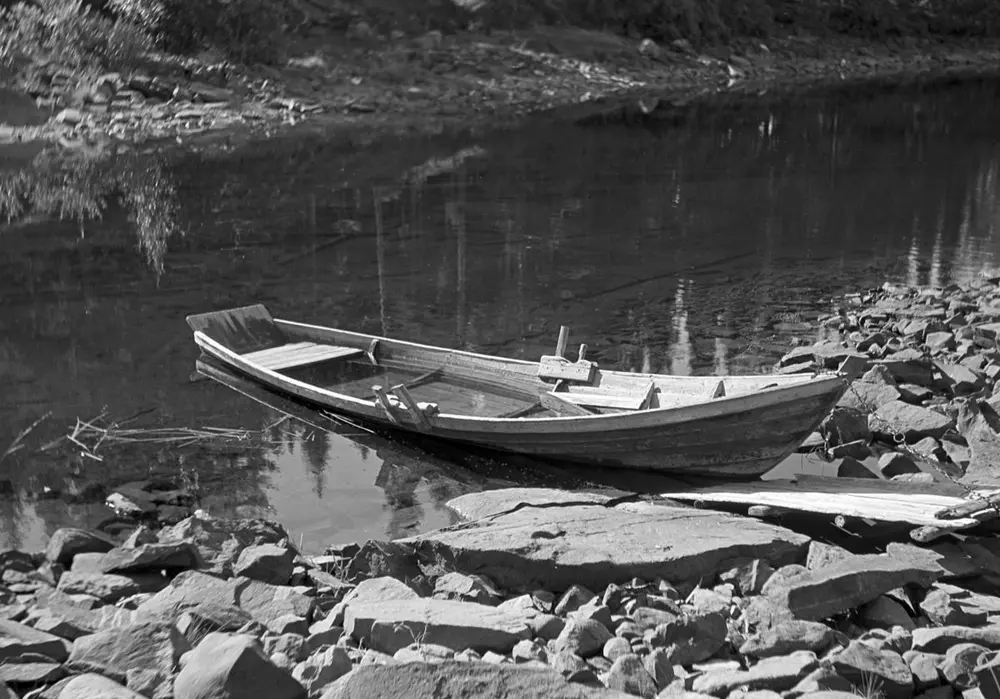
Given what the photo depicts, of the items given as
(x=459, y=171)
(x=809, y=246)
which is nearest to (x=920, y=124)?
(x=459, y=171)

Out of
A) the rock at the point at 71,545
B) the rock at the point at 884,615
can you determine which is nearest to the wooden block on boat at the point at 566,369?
the rock at the point at 71,545

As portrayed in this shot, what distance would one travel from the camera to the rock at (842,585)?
6629 mm

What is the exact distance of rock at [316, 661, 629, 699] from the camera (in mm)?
5023

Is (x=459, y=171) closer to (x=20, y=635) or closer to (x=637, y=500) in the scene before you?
(x=637, y=500)

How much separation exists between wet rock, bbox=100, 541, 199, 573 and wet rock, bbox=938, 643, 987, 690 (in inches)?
187

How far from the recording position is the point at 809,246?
21453 mm

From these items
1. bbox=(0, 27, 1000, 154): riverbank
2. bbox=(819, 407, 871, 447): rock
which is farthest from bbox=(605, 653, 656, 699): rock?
bbox=(0, 27, 1000, 154): riverbank

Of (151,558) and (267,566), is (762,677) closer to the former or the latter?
(267,566)

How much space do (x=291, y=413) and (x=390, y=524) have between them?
325 cm

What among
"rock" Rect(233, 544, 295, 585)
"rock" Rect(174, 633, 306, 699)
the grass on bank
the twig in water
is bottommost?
the twig in water

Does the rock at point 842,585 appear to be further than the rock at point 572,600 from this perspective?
No

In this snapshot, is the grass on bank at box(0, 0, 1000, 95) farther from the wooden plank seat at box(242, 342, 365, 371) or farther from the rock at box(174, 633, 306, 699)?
the rock at box(174, 633, 306, 699)

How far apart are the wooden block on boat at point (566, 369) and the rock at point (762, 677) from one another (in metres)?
5.59

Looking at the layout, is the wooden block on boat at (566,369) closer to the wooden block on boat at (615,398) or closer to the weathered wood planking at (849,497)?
the wooden block on boat at (615,398)
